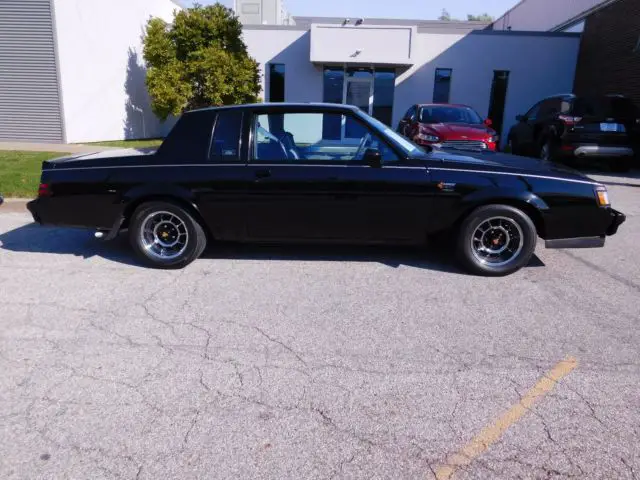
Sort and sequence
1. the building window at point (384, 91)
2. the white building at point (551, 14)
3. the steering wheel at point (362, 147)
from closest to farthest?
1. the steering wheel at point (362, 147)
2. the white building at point (551, 14)
3. the building window at point (384, 91)

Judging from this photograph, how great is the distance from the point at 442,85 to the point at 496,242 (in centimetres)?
1521

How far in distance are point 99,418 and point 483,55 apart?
61.5ft

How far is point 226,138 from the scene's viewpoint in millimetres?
4598

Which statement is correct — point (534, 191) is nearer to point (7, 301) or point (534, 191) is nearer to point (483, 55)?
point (7, 301)

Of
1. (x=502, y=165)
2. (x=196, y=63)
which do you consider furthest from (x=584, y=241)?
(x=196, y=63)

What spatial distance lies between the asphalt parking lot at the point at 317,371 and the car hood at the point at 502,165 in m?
0.94

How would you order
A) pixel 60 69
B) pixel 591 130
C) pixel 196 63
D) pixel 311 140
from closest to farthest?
pixel 311 140
pixel 591 130
pixel 60 69
pixel 196 63

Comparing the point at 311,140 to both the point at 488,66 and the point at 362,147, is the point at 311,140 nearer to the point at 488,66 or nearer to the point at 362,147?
the point at 362,147

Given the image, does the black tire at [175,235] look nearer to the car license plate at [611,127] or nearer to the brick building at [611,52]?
the car license plate at [611,127]

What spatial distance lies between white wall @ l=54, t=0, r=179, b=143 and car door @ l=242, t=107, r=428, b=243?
11.6m

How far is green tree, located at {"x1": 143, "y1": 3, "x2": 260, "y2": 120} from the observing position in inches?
575

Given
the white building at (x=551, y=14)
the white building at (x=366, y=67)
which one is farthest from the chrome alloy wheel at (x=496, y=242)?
the white building at (x=551, y=14)

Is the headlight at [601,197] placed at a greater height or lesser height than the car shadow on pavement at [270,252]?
greater

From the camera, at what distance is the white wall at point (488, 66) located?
17688mm
